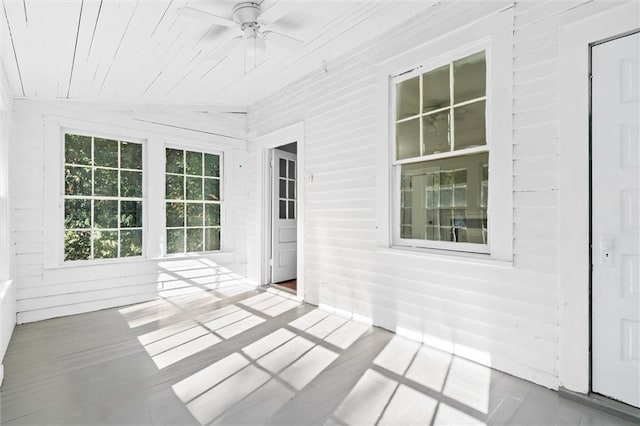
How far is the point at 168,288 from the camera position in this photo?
15.4 feet

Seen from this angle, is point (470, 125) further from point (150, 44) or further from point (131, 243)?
point (131, 243)

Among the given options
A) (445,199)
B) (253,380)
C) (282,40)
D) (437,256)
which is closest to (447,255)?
(437,256)

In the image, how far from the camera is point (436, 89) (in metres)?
3.00

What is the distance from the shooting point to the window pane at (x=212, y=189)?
204 inches

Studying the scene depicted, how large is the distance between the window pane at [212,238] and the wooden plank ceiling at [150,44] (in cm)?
197

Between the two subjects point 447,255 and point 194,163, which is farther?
point 194,163

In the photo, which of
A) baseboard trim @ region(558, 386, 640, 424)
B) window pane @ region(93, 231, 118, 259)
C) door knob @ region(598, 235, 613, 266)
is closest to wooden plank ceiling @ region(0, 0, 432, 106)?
window pane @ region(93, 231, 118, 259)

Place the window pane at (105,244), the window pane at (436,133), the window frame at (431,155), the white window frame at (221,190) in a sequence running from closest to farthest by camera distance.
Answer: the window frame at (431,155) < the window pane at (436,133) < the window pane at (105,244) < the white window frame at (221,190)

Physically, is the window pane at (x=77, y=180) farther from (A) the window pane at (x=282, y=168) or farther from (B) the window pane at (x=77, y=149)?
(A) the window pane at (x=282, y=168)

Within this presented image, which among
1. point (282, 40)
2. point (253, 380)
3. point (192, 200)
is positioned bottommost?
point (253, 380)

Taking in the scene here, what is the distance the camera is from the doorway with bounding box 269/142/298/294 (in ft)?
17.4

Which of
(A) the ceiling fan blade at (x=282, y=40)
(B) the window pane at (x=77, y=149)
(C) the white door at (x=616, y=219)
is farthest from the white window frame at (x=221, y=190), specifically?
(C) the white door at (x=616, y=219)

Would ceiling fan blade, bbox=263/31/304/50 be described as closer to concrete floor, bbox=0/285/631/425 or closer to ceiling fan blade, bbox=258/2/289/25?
ceiling fan blade, bbox=258/2/289/25

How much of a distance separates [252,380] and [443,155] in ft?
7.60
